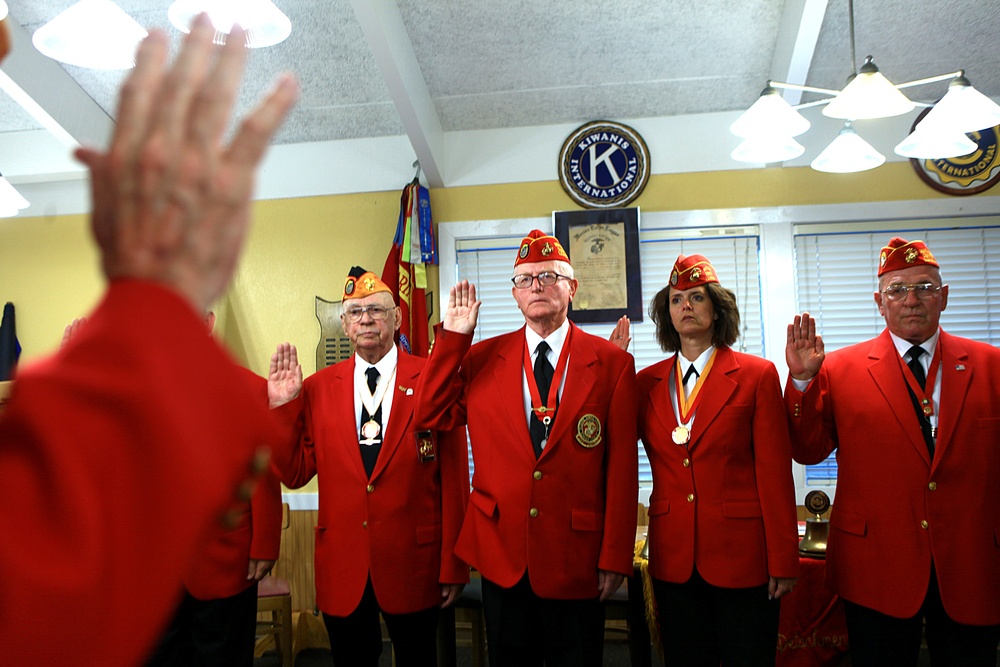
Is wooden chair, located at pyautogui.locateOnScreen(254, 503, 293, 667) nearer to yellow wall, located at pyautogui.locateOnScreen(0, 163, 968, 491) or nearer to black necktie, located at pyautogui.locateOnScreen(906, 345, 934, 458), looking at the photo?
yellow wall, located at pyautogui.locateOnScreen(0, 163, 968, 491)

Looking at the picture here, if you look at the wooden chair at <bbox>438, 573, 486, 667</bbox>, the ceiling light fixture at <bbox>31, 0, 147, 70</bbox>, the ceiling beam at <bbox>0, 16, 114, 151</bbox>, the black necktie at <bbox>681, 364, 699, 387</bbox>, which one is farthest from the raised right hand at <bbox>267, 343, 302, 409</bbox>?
the ceiling beam at <bbox>0, 16, 114, 151</bbox>

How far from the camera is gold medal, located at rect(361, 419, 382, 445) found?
2.72 metres

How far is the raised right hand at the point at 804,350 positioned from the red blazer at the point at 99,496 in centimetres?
249

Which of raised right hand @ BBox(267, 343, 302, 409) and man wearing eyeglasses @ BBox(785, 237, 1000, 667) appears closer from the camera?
man wearing eyeglasses @ BBox(785, 237, 1000, 667)

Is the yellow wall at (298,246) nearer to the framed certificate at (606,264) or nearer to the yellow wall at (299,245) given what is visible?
the yellow wall at (299,245)

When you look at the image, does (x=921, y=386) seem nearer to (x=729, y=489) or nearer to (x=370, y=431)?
Result: (x=729, y=489)

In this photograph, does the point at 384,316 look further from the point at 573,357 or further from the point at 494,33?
the point at 494,33

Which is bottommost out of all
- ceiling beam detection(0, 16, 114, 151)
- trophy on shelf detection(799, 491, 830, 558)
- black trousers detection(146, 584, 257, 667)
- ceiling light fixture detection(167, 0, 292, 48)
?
black trousers detection(146, 584, 257, 667)

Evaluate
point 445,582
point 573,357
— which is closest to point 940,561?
point 573,357

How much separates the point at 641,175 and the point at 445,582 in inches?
119

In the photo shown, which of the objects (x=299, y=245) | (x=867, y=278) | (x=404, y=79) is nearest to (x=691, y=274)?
(x=404, y=79)

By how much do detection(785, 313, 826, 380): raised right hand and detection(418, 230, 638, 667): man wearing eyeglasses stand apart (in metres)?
0.57

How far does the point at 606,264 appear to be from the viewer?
4.66 meters

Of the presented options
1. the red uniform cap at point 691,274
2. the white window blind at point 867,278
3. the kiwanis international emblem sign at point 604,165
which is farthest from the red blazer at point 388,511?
the white window blind at point 867,278
